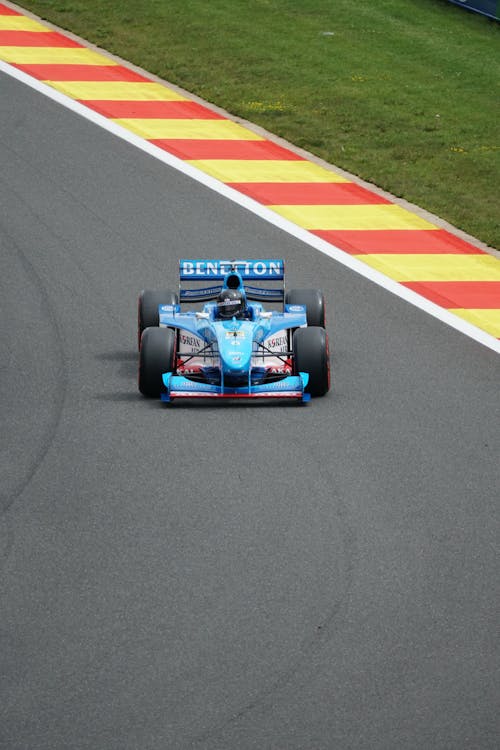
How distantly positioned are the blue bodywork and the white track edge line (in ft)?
8.01

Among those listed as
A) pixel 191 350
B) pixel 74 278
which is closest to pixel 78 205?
pixel 74 278

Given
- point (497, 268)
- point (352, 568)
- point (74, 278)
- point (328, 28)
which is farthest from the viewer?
point (328, 28)

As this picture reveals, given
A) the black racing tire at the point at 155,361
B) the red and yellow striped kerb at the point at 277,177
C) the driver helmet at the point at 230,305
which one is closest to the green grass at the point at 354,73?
the red and yellow striped kerb at the point at 277,177

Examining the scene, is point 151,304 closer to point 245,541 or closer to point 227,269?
point 227,269

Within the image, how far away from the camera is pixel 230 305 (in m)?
13.9

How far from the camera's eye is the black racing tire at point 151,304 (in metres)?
14.6

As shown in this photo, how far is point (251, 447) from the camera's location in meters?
12.6

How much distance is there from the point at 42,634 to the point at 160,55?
754 inches

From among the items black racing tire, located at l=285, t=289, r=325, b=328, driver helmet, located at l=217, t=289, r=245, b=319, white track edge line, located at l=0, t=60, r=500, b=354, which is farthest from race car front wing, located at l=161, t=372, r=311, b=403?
white track edge line, located at l=0, t=60, r=500, b=354

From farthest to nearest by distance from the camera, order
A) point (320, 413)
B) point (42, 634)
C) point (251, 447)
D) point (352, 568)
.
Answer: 1. point (320, 413)
2. point (251, 447)
3. point (352, 568)
4. point (42, 634)

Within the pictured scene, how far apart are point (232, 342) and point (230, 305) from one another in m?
0.52

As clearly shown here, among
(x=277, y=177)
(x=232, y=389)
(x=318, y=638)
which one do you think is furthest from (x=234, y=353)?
(x=277, y=177)

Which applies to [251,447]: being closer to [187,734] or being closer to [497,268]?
[187,734]

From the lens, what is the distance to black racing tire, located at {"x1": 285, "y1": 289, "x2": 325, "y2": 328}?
581 inches
